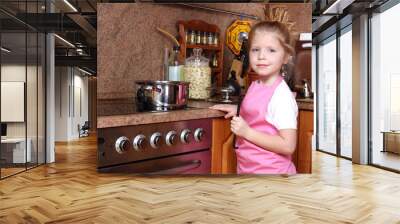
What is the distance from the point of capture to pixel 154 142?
3.51 meters

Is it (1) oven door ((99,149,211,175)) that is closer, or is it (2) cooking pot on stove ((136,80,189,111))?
(1) oven door ((99,149,211,175))

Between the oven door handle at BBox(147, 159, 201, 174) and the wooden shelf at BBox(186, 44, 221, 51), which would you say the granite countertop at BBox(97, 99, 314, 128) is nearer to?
the oven door handle at BBox(147, 159, 201, 174)

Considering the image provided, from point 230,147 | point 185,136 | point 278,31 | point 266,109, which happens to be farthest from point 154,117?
point 278,31

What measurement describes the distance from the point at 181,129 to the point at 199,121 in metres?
0.19

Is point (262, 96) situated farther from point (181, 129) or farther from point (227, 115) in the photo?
point (181, 129)

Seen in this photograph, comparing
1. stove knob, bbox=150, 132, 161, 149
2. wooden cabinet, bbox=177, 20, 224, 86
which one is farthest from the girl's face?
stove knob, bbox=150, 132, 161, 149

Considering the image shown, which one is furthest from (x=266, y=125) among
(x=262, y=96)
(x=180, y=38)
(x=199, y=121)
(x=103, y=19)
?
(x=103, y=19)

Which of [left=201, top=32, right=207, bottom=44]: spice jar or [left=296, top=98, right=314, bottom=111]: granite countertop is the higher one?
[left=201, top=32, right=207, bottom=44]: spice jar

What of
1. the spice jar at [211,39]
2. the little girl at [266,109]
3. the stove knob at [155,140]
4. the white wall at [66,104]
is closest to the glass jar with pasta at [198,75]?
the spice jar at [211,39]

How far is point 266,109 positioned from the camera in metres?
3.66

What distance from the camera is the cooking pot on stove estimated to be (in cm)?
369

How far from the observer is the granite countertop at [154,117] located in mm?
3471

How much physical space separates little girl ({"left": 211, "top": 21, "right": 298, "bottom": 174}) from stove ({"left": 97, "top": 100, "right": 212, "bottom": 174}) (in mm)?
326

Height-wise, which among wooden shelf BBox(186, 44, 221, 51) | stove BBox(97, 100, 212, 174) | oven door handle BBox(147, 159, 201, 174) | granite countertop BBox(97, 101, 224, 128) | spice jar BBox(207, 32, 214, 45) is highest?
spice jar BBox(207, 32, 214, 45)
